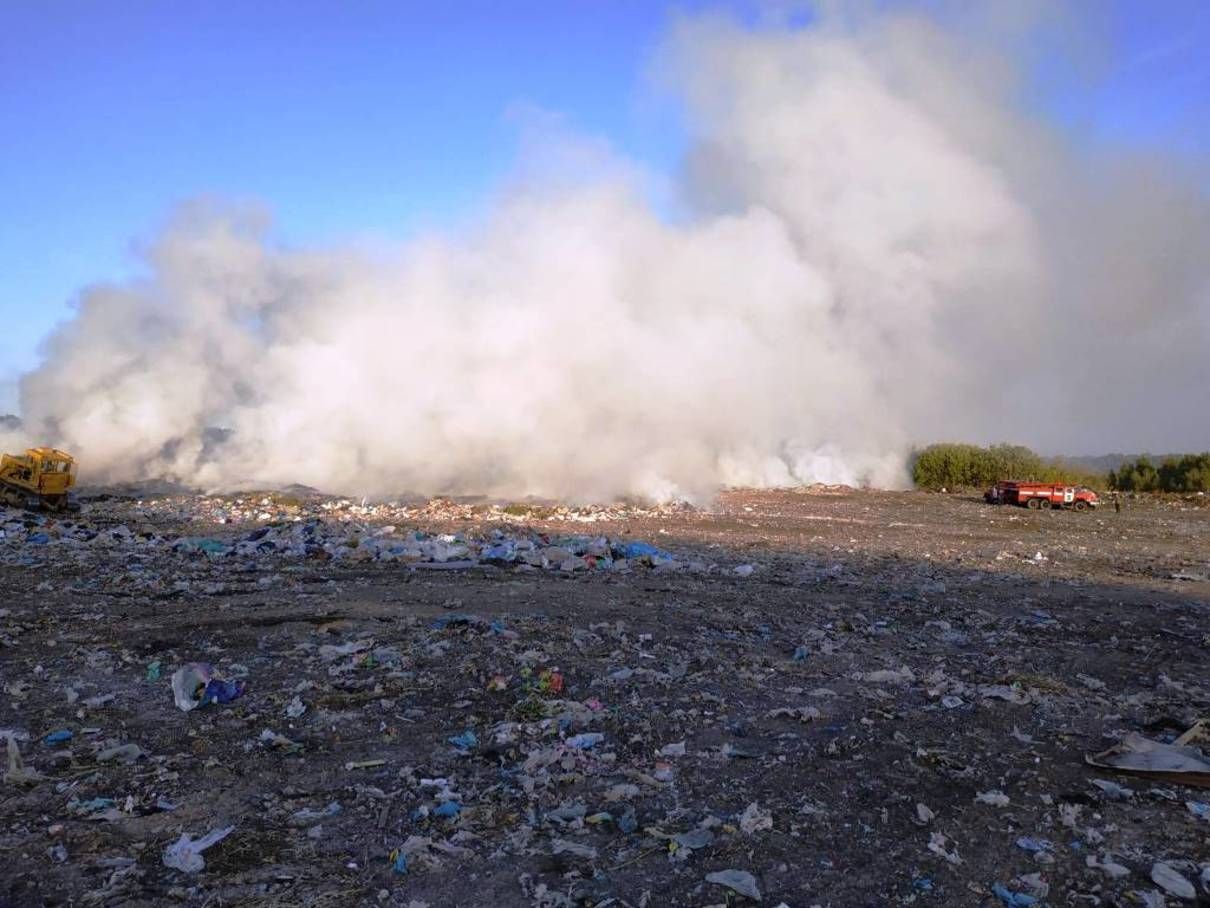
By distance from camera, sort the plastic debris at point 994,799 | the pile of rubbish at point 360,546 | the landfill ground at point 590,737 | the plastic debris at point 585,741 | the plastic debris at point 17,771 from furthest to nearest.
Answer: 1. the pile of rubbish at point 360,546
2. the plastic debris at point 585,741
3. the plastic debris at point 17,771
4. the plastic debris at point 994,799
5. the landfill ground at point 590,737

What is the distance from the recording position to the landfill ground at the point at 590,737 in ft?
9.46

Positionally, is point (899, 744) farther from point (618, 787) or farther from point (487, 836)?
point (487, 836)

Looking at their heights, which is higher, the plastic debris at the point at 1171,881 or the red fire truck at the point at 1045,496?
the red fire truck at the point at 1045,496

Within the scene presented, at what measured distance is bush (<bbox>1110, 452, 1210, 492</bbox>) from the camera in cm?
2912

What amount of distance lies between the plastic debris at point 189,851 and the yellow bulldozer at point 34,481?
16.1m

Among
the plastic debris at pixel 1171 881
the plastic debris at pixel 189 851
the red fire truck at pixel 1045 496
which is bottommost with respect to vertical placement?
the plastic debris at pixel 189 851

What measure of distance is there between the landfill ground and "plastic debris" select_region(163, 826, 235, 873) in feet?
0.09

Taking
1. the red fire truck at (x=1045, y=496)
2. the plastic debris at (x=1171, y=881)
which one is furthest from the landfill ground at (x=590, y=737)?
the red fire truck at (x=1045, y=496)

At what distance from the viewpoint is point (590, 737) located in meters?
4.13

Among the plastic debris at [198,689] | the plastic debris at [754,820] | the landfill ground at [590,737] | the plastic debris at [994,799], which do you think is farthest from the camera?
the plastic debris at [198,689]

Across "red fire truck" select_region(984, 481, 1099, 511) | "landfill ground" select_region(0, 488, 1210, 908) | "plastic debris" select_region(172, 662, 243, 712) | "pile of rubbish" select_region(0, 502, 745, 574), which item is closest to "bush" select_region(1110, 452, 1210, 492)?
"red fire truck" select_region(984, 481, 1099, 511)

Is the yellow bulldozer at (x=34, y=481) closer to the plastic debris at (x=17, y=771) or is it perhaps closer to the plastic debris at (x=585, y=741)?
the plastic debris at (x=17, y=771)

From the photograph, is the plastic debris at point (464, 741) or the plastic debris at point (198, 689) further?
the plastic debris at point (198, 689)

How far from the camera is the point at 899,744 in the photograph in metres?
4.08
